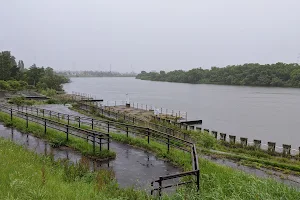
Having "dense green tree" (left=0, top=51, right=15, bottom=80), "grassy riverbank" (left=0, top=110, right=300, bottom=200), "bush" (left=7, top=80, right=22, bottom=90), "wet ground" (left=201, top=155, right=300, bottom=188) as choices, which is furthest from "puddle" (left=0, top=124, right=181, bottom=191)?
"dense green tree" (left=0, top=51, right=15, bottom=80)

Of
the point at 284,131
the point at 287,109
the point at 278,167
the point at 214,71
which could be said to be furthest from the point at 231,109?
the point at 214,71

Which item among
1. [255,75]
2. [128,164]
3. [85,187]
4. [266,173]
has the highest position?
[255,75]

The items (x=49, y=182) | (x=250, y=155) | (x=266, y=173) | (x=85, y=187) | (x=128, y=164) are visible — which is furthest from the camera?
(x=250, y=155)

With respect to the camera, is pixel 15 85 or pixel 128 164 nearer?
pixel 128 164

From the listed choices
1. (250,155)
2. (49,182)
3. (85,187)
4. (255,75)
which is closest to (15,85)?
(250,155)

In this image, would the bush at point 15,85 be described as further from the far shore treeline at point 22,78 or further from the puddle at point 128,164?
the puddle at point 128,164

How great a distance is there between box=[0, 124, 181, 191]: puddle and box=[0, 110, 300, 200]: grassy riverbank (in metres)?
1.01

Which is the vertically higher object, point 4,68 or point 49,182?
point 4,68

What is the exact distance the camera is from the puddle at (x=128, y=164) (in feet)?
25.4

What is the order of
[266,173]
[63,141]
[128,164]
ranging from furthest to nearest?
[266,173] < [63,141] < [128,164]

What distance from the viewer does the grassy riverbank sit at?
5.09 metres

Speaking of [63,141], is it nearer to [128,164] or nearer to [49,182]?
[128,164]

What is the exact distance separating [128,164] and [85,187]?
3127 millimetres

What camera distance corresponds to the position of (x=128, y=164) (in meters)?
8.95
